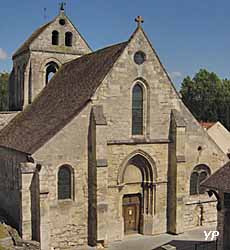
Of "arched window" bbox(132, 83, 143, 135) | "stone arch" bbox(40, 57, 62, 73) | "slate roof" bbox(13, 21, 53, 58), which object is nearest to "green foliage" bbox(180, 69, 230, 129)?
"stone arch" bbox(40, 57, 62, 73)

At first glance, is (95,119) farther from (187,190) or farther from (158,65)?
(187,190)

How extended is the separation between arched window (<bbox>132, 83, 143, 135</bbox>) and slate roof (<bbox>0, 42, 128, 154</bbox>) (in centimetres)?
226

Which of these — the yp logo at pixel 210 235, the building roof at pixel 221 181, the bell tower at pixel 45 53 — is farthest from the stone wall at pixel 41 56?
the building roof at pixel 221 181

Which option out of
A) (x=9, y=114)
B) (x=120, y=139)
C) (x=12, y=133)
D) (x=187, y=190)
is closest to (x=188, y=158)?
(x=187, y=190)

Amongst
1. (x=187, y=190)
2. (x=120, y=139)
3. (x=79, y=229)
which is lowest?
(x=79, y=229)

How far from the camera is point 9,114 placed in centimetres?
2825

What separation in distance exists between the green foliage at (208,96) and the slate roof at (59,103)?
46285mm

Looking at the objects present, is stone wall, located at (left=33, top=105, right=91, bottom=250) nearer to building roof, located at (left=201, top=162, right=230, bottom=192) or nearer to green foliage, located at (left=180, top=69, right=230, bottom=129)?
building roof, located at (left=201, top=162, right=230, bottom=192)

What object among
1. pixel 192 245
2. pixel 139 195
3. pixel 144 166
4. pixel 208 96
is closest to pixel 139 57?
pixel 144 166

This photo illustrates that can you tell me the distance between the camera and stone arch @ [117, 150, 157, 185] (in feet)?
69.6

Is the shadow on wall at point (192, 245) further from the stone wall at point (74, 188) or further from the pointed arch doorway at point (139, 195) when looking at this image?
the stone wall at point (74, 188)

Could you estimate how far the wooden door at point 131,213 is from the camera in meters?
22.2

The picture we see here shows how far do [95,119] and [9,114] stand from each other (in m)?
10.9

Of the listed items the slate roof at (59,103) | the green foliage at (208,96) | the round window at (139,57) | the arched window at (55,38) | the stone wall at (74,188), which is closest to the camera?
the stone wall at (74,188)
